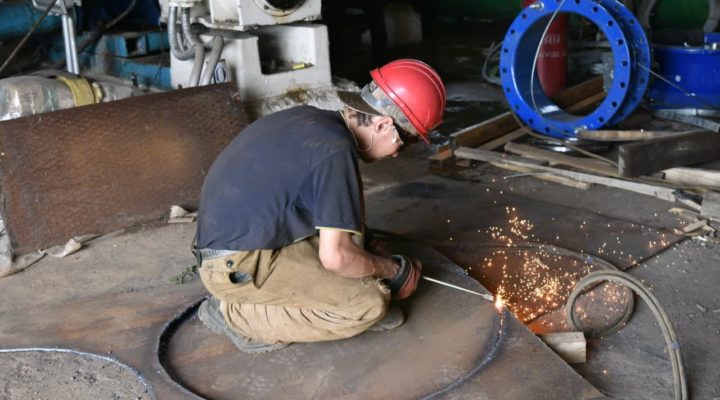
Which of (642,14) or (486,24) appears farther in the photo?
(486,24)

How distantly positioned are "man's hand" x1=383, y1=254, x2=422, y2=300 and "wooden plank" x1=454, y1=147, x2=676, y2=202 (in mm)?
1865

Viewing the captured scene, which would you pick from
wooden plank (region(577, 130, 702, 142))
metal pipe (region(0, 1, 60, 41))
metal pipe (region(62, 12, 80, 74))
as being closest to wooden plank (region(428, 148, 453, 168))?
wooden plank (region(577, 130, 702, 142))

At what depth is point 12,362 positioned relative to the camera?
114 inches

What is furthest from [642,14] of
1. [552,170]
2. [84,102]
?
[84,102]

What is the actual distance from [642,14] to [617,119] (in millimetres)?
2292

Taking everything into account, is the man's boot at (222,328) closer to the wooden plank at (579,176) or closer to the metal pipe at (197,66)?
the metal pipe at (197,66)

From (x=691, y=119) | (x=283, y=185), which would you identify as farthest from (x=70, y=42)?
(x=691, y=119)

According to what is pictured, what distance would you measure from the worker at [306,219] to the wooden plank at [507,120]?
7.58ft

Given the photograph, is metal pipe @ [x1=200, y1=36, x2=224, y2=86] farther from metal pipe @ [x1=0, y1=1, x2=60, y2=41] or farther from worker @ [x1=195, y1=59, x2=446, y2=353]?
worker @ [x1=195, y1=59, x2=446, y2=353]

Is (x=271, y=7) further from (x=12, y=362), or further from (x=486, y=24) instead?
(x=486, y=24)

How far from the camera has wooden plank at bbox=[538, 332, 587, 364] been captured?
2.77 meters

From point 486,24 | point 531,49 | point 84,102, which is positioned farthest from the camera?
point 486,24

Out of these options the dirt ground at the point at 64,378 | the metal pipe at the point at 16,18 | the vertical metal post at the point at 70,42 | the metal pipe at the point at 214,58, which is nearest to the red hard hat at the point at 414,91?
the dirt ground at the point at 64,378

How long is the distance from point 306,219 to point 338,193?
0.83 feet
